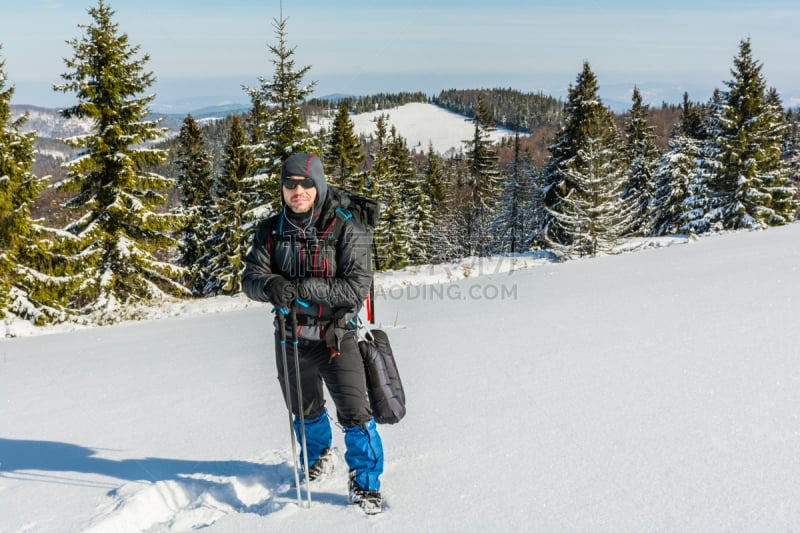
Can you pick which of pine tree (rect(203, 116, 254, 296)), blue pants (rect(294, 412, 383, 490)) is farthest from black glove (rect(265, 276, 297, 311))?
pine tree (rect(203, 116, 254, 296))

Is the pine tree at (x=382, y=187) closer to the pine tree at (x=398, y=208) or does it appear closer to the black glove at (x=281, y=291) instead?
the pine tree at (x=398, y=208)

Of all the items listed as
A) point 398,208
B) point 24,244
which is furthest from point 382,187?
point 24,244

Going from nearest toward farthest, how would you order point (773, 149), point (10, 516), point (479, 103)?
point (10, 516) < point (773, 149) < point (479, 103)

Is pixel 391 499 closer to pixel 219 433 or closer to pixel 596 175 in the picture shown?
pixel 219 433

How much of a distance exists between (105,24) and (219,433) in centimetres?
1869

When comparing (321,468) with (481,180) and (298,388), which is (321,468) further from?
(481,180)

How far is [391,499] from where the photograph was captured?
2916 mm

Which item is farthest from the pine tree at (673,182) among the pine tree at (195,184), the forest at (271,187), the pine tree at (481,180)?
the pine tree at (195,184)

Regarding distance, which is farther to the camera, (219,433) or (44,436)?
(44,436)

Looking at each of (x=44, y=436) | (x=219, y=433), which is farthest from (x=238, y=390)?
(x=44, y=436)

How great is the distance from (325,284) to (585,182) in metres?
21.0

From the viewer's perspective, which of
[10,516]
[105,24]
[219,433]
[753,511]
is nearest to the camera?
[753,511]

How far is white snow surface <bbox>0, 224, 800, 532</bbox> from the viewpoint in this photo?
2.60m

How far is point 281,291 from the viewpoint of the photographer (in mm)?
2881
